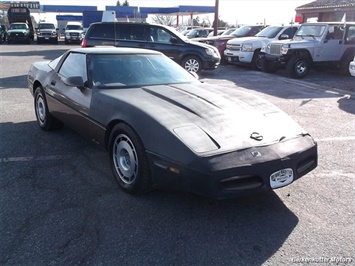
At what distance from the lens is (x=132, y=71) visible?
13.9ft

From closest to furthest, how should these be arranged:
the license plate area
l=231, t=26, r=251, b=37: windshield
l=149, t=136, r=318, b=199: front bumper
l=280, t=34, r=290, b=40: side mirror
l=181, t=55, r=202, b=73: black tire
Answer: l=149, t=136, r=318, b=199: front bumper < the license plate area < l=181, t=55, r=202, b=73: black tire < l=280, t=34, r=290, b=40: side mirror < l=231, t=26, r=251, b=37: windshield

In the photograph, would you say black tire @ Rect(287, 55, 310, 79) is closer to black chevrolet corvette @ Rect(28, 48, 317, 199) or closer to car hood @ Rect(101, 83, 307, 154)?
black chevrolet corvette @ Rect(28, 48, 317, 199)

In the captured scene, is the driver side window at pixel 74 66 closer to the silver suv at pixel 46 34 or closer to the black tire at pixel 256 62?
the black tire at pixel 256 62

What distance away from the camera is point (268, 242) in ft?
8.61

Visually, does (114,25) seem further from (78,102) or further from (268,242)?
(268,242)

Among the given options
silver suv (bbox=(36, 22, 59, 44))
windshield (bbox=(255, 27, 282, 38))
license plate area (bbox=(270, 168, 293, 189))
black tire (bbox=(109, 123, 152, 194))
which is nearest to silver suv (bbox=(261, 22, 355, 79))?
windshield (bbox=(255, 27, 282, 38))

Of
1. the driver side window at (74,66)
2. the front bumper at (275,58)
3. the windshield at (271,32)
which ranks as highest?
the windshield at (271,32)

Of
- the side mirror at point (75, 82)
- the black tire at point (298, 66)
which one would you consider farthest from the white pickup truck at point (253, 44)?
the side mirror at point (75, 82)

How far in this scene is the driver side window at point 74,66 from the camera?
13.8ft

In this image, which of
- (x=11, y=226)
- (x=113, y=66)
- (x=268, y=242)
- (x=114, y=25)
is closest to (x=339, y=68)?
(x=114, y=25)

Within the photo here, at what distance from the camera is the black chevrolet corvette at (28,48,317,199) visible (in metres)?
2.71

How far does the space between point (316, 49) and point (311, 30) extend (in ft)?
3.51

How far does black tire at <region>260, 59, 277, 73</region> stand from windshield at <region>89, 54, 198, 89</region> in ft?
30.6

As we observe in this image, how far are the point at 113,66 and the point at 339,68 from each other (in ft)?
36.7
